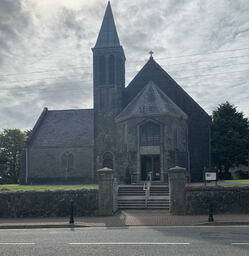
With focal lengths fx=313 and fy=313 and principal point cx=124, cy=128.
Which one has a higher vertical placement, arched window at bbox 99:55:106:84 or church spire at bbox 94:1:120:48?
church spire at bbox 94:1:120:48

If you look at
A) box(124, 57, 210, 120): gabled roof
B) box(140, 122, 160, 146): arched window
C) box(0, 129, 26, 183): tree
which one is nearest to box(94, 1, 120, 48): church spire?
box(124, 57, 210, 120): gabled roof

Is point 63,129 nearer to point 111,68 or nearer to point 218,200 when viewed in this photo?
point 111,68

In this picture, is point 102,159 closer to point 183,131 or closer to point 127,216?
point 183,131

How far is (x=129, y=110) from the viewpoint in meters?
32.5

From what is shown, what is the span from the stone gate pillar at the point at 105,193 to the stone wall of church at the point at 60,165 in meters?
20.9

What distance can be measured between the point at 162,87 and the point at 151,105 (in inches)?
185

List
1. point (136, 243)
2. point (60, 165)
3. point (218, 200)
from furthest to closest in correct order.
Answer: point (60, 165)
point (218, 200)
point (136, 243)

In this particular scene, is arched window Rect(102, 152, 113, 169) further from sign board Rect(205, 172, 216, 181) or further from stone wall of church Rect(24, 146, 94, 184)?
sign board Rect(205, 172, 216, 181)

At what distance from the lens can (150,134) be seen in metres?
30.6

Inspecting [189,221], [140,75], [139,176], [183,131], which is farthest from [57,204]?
[140,75]

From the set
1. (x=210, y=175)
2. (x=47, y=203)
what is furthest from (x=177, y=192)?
(x=47, y=203)

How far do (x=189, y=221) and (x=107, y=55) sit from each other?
25.1m

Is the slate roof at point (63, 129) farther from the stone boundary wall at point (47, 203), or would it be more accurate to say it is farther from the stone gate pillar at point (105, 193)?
the stone gate pillar at point (105, 193)

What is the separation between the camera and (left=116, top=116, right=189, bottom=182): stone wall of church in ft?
98.1
